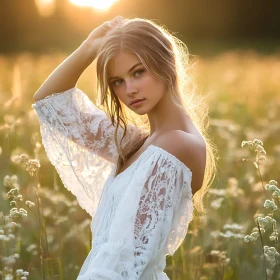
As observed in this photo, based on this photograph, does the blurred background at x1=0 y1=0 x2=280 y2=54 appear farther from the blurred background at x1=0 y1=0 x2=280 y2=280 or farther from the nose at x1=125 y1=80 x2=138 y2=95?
the nose at x1=125 y1=80 x2=138 y2=95

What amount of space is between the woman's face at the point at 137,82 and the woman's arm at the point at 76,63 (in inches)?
10.7

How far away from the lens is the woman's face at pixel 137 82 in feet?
7.86

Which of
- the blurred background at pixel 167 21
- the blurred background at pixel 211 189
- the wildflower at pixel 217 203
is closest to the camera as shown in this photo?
the blurred background at pixel 211 189

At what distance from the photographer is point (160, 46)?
2.44 metres

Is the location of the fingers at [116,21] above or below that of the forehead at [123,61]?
above

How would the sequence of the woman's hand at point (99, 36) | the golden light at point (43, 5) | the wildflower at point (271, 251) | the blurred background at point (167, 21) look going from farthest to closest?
the blurred background at point (167, 21)
the golden light at point (43, 5)
the woman's hand at point (99, 36)
the wildflower at point (271, 251)

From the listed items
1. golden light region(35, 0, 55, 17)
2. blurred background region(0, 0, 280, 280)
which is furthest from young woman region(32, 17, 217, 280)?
golden light region(35, 0, 55, 17)

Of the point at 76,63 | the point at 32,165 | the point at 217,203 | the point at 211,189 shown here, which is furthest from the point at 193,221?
the point at 76,63

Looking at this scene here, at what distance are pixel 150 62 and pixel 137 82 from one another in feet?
0.27

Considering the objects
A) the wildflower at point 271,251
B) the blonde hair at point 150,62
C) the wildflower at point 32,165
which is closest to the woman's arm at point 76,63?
the blonde hair at point 150,62

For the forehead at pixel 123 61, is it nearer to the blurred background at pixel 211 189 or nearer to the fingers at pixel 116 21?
the fingers at pixel 116 21

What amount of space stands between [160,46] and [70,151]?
0.67 meters

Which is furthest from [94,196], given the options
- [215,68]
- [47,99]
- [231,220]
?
[215,68]

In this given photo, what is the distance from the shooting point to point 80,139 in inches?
113
